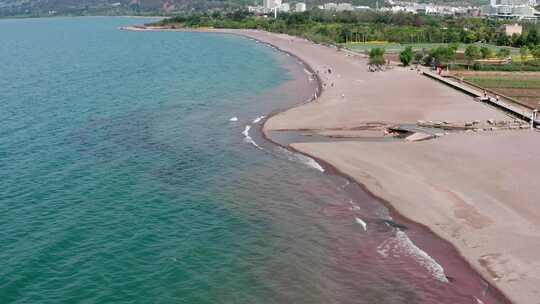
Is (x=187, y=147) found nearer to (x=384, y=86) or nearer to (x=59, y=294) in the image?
(x=59, y=294)

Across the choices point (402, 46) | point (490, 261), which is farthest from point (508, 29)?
point (490, 261)

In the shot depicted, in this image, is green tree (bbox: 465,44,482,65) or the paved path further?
green tree (bbox: 465,44,482,65)

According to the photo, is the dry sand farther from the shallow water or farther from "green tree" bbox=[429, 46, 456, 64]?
"green tree" bbox=[429, 46, 456, 64]

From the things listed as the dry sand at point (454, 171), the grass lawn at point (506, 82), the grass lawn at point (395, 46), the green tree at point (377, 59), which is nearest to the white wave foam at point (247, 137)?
the dry sand at point (454, 171)

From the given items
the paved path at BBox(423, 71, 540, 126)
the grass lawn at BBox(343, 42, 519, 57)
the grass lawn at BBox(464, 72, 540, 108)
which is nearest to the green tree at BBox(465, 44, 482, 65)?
the grass lawn at BBox(464, 72, 540, 108)

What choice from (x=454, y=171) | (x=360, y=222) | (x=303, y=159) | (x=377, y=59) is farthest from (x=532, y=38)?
(x=360, y=222)

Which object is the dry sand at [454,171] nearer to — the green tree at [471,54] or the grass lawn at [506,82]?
the grass lawn at [506,82]
